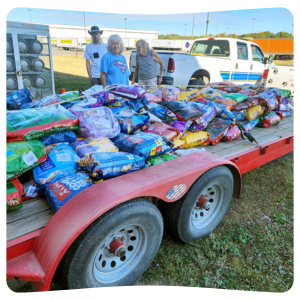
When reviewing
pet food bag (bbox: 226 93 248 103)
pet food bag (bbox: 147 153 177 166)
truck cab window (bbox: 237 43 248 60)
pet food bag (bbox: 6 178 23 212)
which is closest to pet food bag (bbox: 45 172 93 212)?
pet food bag (bbox: 6 178 23 212)

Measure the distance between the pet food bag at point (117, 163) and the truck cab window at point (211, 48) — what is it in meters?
6.60

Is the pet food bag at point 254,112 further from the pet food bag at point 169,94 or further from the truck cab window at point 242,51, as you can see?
the truck cab window at point 242,51

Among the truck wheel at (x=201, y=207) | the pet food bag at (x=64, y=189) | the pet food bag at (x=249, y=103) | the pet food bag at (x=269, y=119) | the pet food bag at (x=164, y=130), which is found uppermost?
the pet food bag at (x=249, y=103)

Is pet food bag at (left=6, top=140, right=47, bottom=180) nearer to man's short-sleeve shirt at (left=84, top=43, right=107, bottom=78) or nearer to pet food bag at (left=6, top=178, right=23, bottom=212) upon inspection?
pet food bag at (left=6, top=178, right=23, bottom=212)

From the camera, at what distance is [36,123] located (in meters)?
1.88

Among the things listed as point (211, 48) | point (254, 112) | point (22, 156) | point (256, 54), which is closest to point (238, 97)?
point (254, 112)

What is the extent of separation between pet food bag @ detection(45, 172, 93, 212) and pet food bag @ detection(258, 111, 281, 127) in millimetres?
2963

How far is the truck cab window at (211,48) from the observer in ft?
24.0

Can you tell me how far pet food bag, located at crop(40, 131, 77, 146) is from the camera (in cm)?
198

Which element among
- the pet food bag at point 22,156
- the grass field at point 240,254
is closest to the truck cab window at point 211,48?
the grass field at point 240,254

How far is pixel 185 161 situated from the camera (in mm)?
1921

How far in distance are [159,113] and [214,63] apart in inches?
201

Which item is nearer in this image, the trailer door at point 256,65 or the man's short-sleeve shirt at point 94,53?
the man's short-sleeve shirt at point 94,53

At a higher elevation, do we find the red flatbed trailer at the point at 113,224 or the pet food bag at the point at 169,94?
the pet food bag at the point at 169,94
